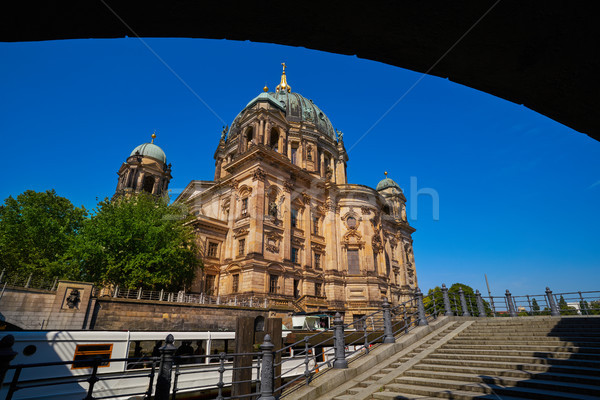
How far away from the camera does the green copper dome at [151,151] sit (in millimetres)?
49375

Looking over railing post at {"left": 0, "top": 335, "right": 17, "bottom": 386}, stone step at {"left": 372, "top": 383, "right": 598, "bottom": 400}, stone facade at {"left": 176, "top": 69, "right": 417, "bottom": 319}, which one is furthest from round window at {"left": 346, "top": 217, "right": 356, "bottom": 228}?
railing post at {"left": 0, "top": 335, "right": 17, "bottom": 386}

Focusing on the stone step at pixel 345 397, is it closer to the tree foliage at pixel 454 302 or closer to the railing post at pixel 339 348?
the railing post at pixel 339 348

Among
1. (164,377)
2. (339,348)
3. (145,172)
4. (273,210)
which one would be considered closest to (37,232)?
(145,172)

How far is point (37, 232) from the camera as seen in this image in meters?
30.8

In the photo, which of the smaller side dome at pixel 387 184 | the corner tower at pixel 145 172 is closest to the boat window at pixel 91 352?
the corner tower at pixel 145 172

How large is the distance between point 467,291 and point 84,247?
193ft

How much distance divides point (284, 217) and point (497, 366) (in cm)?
2584

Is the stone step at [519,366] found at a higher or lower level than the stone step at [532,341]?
lower

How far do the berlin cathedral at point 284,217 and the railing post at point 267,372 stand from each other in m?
21.2

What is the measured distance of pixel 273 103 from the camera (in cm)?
4034

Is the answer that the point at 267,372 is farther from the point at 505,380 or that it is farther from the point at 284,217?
the point at 284,217

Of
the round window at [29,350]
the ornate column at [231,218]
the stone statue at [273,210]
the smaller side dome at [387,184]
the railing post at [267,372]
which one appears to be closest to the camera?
the railing post at [267,372]

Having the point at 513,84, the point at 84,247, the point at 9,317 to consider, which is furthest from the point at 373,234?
the point at 513,84

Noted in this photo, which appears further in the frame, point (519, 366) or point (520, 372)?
point (519, 366)
